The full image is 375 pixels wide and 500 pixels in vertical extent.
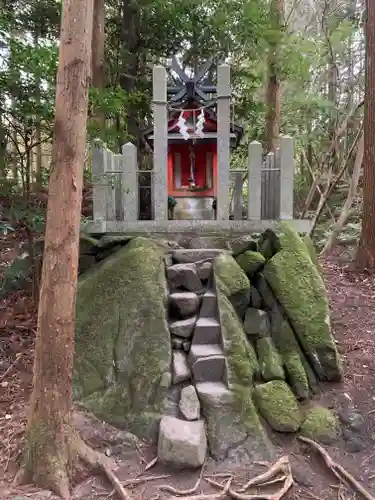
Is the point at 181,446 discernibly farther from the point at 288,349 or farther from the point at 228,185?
the point at 228,185

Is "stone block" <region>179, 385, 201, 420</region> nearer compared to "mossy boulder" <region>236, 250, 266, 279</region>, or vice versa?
"stone block" <region>179, 385, 201, 420</region>

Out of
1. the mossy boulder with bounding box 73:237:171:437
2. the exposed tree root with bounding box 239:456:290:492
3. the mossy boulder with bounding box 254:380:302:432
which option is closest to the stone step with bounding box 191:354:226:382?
the mossy boulder with bounding box 73:237:171:437

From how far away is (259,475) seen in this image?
363cm

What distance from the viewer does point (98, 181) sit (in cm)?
571

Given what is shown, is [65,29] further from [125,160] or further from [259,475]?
[259,475]

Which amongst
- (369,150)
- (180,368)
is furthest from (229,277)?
(369,150)

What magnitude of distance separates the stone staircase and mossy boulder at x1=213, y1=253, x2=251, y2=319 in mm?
154

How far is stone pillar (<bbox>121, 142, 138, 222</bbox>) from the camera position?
5770 millimetres

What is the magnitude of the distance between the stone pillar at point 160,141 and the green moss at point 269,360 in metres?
2.50

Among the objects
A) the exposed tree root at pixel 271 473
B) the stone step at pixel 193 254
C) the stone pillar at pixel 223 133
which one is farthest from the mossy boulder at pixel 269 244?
the exposed tree root at pixel 271 473

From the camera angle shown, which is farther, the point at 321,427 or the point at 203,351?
the point at 203,351

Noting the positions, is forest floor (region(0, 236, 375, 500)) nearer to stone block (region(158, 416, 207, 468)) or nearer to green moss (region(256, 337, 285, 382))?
stone block (region(158, 416, 207, 468))

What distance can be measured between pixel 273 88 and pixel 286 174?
5.97m

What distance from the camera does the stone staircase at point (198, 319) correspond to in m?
4.33
